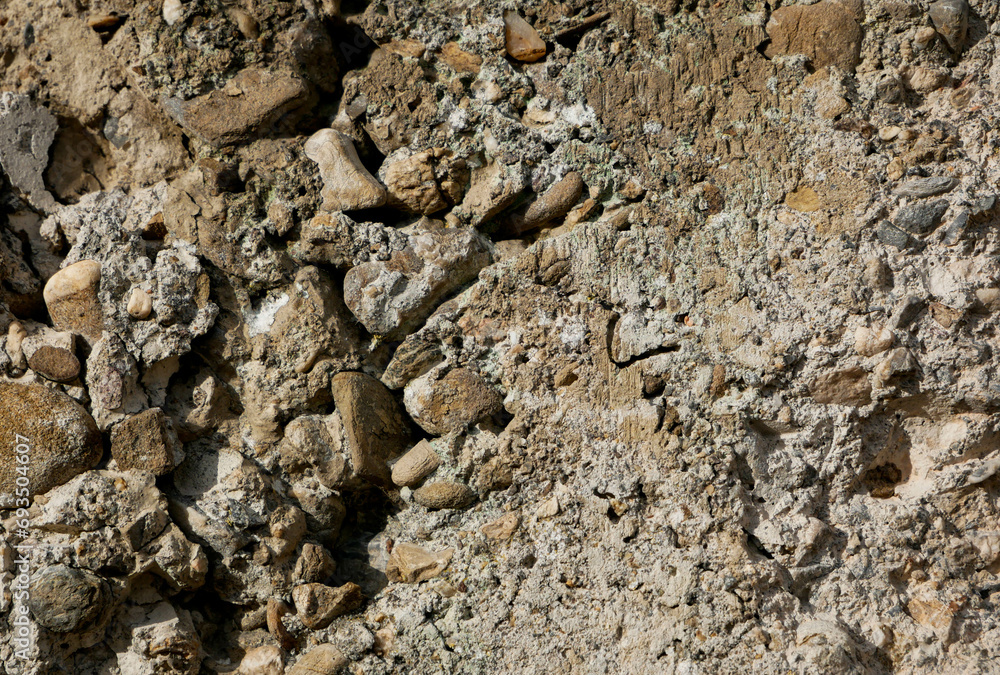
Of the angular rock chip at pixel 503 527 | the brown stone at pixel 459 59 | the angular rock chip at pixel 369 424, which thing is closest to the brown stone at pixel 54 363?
the angular rock chip at pixel 369 424

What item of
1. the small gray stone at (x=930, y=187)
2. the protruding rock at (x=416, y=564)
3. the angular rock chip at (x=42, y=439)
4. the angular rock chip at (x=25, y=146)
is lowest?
the protruding rock at (x=416, y=564)

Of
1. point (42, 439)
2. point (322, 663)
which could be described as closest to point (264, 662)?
point (322, 663)

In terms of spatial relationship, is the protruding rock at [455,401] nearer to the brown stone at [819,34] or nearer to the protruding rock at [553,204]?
the protruding rock at [553,204]

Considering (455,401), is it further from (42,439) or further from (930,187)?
(930,187)

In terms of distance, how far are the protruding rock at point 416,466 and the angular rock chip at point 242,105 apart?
34.0 inches

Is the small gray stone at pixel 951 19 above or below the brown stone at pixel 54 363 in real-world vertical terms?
below

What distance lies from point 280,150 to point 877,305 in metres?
1.40

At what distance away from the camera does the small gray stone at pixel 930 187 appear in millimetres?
1635

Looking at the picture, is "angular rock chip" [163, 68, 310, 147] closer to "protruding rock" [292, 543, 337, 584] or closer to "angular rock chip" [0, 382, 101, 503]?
"angular rock chip" [0, 382, 101, 503]

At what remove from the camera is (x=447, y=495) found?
1713 mm

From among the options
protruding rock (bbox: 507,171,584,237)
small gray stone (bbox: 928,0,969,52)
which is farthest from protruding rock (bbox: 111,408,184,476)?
small gray stone (bbox: 928,0,969,52)

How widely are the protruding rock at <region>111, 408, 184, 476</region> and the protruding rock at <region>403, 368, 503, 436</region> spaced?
22.0 inches

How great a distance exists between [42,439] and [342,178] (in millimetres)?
867

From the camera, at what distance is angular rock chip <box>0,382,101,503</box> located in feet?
5.35
